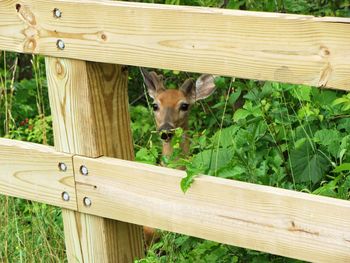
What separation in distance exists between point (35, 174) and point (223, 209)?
1144 millimetres

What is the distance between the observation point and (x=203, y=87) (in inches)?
288

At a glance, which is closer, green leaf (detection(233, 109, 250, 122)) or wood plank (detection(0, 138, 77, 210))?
wood plank (detection(0, 138, 77, 210))

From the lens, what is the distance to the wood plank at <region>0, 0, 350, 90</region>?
337cm

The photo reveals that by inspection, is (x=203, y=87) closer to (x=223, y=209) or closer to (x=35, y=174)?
(x=35, y=174)

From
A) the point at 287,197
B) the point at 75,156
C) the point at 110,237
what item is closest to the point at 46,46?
the point at 75,156

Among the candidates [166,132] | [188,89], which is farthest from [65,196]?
[188,89]

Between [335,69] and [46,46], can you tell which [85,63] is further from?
[335,69]

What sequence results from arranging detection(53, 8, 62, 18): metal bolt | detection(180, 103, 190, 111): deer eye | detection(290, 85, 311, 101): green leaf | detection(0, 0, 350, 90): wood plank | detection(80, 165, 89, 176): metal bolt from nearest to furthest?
1. detection(0, 0, 350, 90): wood plank
2. detection(53, 8, 62, 18): metal bolt
3. detection(80, 165, 89, 176): metal bolt
4. detection(290, 85, 311, 101): green leaf
5. detection(180, 103, 190, 111): deer eye

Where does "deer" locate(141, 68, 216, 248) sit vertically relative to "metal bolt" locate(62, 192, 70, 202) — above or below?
below

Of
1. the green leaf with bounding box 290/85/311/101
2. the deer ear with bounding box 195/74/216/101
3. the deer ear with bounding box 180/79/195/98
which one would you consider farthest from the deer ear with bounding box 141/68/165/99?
the green leaf with bounding box 290/85/311/101

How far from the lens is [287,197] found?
142 inches

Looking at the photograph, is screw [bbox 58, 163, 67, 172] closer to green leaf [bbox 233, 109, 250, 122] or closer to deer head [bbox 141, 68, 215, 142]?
green leaf [bbox 233, 109, 250, 122]

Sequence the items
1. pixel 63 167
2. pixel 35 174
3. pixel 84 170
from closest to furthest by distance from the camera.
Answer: pixel 84 170 < pixel 63 167 < pixel 35 174

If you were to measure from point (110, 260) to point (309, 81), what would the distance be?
1492 millimetres
